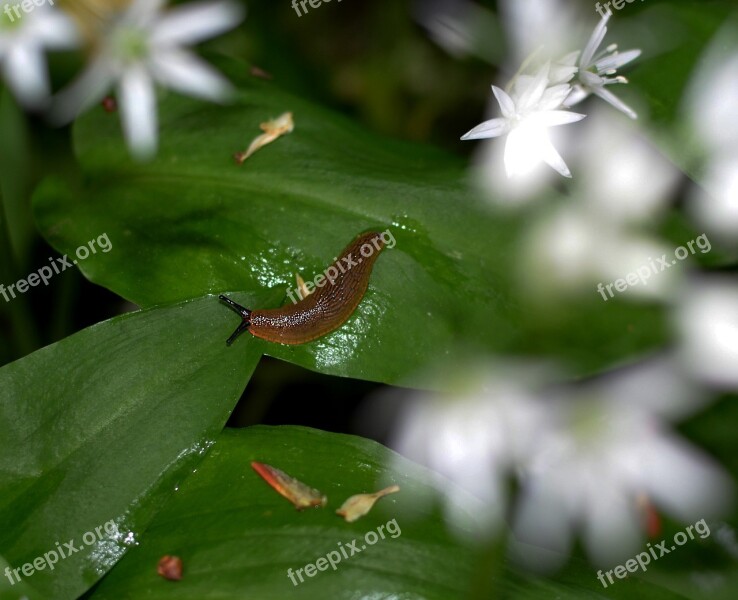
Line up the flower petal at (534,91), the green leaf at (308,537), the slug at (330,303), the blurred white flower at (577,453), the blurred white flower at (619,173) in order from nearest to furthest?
1. the green leaf at (308,537)
2. the flower petal at (534,91)
3. the slug at (330,303)
4. the blurred white flower at (619,173)
5. the blurred white flower at (577,453)

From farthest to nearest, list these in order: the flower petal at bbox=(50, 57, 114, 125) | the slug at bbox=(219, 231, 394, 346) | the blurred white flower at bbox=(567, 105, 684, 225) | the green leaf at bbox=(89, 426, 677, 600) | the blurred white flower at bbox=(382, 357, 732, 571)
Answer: the flower petal at bbox=(50, 57, 114, 125) < the blurred white flower at bbox=(382, 357, 732, 571) < the blurred white flower at bbox=(567, 105, 684, 225) < the slug at bbox=(219, 231, 394, 346) < the green leaf at bbox=(89, 426, 677, 600)

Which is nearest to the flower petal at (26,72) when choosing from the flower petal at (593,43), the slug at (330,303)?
the slug at (330,303)

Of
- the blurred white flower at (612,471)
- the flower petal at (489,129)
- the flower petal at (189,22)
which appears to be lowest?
the blurred white flower at (612,471)

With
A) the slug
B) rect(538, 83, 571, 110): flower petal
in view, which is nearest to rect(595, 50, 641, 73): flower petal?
rect(538, 83, 571, 110): flower petal

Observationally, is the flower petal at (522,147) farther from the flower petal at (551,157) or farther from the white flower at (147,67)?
the white flower at (147,67)

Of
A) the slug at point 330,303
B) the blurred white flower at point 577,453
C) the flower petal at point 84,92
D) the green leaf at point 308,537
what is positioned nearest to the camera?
the green leaf at point 308,537

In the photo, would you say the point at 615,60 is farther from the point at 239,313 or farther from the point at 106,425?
the point at 106,425

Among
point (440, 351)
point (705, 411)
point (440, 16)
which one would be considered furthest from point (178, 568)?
point (440, 16)

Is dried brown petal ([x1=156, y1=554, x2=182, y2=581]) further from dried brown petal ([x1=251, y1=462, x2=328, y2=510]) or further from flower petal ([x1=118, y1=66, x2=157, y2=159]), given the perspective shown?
flower petal ([x1=118, y1=66, x2=157, y2=159])
